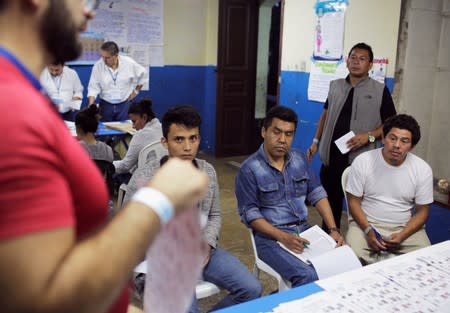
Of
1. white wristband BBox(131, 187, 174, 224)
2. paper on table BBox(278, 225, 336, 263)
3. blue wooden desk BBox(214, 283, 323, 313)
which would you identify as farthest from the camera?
paper on table BBox(278, 225, 336, 263)

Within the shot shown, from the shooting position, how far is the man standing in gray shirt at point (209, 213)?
2.20 metres

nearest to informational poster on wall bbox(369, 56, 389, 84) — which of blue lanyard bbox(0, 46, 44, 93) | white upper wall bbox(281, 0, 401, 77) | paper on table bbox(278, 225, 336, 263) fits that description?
white upper wall bbox(281, 0, 401, 77)

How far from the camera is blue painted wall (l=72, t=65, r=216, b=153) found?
662cm

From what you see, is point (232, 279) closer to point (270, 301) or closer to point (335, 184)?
point (270, 301)

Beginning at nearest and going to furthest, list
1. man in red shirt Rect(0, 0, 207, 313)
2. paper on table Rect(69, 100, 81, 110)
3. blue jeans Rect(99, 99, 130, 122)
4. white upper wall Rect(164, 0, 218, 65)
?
1. man in red shirt Rect(0, 0, 207, 313)
2. paper on table Rect(69, 100, 81, 110)
3. blue jeans Rect(99, 99, 130, 122)
4. white upper wall Rect(164, 0, 218, 65)

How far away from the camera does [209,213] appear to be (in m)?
2.42

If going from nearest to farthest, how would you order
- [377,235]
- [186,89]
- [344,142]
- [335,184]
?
[377,235], [344,142], [335,184], [186,89]

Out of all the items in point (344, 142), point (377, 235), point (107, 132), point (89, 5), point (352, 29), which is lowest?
point (377, 235)

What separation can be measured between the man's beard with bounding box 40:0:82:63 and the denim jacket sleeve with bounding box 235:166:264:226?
1850 millimetres

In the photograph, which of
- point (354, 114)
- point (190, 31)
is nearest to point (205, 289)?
point (354, 114)

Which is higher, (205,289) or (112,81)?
(112,81)

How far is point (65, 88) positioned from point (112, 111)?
0.63 meters

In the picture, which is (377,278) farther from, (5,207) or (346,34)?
(346,34)

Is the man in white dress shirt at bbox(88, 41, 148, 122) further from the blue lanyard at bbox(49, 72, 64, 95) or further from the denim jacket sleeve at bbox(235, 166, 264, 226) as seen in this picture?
the denim jacket sleeve at bbox(235, 166, 264, 226)
